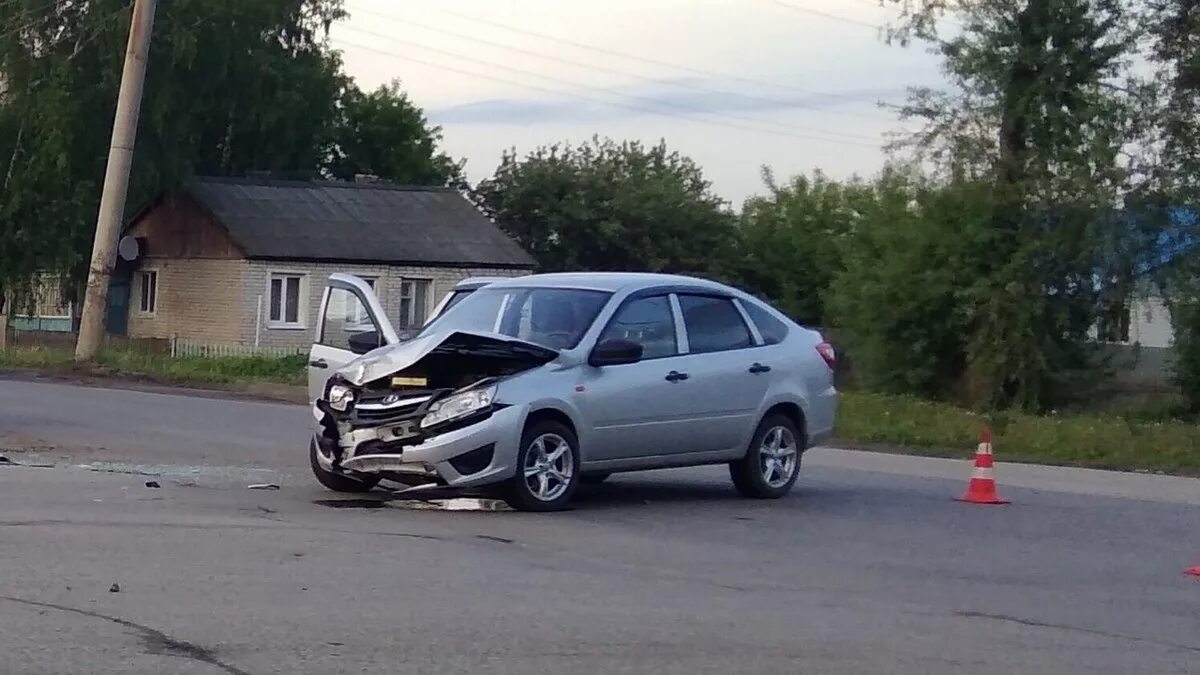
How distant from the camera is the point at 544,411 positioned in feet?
44.0

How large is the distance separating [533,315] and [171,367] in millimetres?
22623

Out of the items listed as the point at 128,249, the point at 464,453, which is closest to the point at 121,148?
the point at 128,249

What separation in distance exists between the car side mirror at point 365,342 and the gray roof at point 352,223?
107 ft

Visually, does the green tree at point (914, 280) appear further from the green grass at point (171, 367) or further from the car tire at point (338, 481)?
the car tire at point (338, 481)

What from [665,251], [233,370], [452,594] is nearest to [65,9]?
[233,370]

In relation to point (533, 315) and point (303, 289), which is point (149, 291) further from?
point (533, 315)

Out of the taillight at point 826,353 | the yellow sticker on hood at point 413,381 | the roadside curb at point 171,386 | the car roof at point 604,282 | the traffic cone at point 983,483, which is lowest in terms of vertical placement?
the roadside curb at point 171,386

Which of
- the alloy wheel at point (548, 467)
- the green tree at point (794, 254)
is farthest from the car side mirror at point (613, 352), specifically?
the green tree at point (794, 254)

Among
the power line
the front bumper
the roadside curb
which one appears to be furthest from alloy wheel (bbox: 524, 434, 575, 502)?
the power line

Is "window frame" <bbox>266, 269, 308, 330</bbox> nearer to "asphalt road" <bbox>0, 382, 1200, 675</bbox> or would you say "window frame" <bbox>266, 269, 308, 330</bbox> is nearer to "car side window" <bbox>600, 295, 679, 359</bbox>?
"asphalt road" <bbox>0, 382, 1200, 675</bbox>

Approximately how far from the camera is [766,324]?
50.8 ft

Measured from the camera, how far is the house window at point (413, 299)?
4847 cm

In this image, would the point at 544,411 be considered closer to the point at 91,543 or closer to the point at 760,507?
the point at 760,507

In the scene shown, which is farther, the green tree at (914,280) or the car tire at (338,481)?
the green tree at (914,280)
